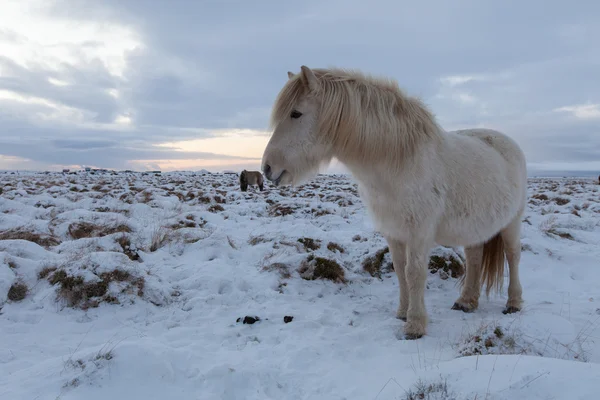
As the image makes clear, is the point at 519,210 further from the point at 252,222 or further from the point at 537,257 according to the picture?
the point at 252,222

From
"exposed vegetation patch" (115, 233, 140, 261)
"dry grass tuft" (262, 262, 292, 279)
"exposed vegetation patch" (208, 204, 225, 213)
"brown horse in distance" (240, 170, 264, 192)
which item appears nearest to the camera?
"dry grass tuft" (262, 262, 292, 279)

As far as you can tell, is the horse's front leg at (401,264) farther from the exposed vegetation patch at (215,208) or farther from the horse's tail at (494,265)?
the exposed vegetation patch at (215,208)

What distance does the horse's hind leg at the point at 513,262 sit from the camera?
153 inches

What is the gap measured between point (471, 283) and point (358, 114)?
8.37ft

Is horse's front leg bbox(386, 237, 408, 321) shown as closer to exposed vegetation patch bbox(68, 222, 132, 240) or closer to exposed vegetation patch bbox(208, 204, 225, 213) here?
exposed vegetation patch bbox(68, 222, 132, 240)

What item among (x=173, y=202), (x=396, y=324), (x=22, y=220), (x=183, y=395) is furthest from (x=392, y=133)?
(x=173, y=202)

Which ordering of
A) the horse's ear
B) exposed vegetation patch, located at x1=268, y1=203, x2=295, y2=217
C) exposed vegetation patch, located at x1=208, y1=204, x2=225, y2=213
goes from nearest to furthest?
1. the horse's ear
2. exposed vegetation patch, located at x1=268, y1=203, x2=295, y2=217
3. exposed vegetation patch, located at x1=208, y1=204, x2=225, y2=213

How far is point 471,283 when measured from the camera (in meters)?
4.04

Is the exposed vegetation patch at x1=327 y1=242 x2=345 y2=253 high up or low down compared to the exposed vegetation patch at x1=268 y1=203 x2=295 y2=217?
down

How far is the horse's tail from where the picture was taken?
164 inches

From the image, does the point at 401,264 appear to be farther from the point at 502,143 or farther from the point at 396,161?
the point at 502,143

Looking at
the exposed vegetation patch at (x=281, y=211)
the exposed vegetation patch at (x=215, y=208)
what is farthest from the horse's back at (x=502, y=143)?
the exposed vegetation patch at (x=215, y=208)

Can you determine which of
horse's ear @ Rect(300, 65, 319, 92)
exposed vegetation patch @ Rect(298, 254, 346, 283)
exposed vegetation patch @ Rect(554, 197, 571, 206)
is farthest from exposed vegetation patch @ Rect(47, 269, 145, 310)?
exposed vegetation patch @ Rect(554, 197, 571, 206)

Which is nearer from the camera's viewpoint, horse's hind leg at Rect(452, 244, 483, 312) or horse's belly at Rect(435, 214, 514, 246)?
horse's belly at Rect(435, 214, 514, 246)
